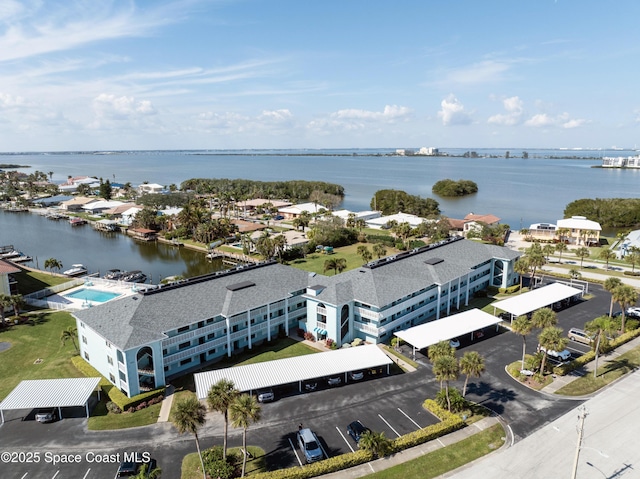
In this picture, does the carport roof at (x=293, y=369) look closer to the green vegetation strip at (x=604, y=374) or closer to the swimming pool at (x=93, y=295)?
the green vegetation strip at (x=604, y=374)

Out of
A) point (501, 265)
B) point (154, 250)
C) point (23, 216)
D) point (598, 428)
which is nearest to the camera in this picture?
point (598, 428)

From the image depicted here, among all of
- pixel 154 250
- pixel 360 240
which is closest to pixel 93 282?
pixel 154 250

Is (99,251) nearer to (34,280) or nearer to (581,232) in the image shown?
(34,280)

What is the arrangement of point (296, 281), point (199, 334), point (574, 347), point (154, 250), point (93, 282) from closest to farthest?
point (199, 334), point (574, 347), point (296, 281), point (93, 282), point (154, 250)

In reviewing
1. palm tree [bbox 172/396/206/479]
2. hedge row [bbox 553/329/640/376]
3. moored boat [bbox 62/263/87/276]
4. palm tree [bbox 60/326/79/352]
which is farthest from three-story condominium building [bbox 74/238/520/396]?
moored boat [bbox 62/263/87/276]

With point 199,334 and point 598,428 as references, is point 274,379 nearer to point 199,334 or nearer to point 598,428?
point 199,334

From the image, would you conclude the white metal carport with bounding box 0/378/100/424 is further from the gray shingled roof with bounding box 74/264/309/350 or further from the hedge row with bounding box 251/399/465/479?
the hedge row with bounding box 251/399/465/479
